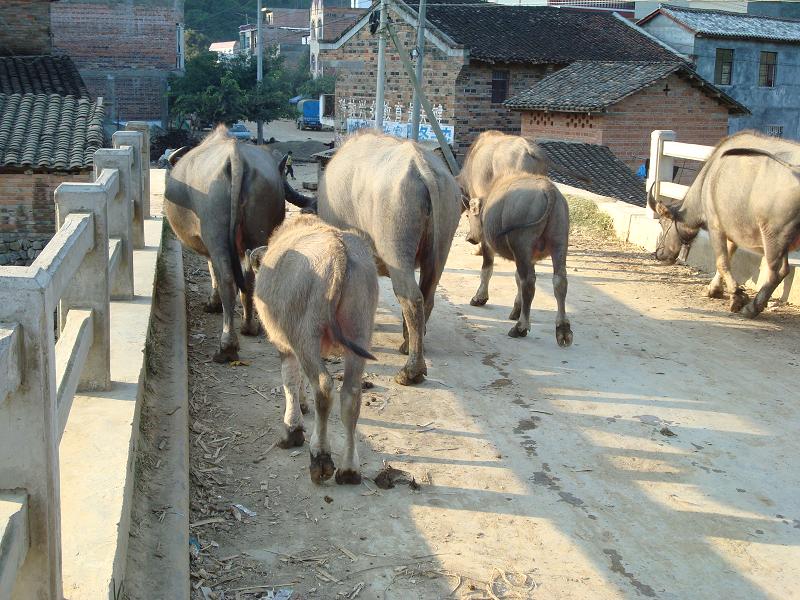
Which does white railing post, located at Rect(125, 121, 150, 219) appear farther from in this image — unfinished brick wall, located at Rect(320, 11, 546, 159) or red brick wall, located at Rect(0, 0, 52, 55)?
unfinished brick wall, located at Rect(320, 11, 546, 159)

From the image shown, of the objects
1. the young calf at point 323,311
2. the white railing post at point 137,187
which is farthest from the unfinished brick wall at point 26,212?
the young calf at point 323,311

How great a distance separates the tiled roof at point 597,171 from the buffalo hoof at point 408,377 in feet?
37.8

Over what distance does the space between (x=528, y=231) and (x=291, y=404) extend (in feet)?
9.90

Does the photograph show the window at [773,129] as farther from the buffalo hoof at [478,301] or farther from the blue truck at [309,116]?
the buffalo hoof at [478,301]

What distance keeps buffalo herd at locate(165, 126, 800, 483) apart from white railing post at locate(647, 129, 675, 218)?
5.86ft

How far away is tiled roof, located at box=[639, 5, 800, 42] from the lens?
119ft

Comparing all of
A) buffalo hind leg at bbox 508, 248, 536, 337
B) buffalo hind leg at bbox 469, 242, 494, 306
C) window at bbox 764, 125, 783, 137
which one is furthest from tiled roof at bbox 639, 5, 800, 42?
buffalo hind leg at bbox 508, 248, 536, 337

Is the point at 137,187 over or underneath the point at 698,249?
over

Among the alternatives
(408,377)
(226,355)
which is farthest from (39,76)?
(408,377)

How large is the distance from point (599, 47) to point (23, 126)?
74.1ft

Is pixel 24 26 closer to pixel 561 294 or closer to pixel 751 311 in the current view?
pixel 561 294

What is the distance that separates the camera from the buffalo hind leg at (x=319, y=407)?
4863 millimetres

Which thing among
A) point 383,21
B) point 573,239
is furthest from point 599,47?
point 573,239

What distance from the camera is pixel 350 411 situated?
199 inches
